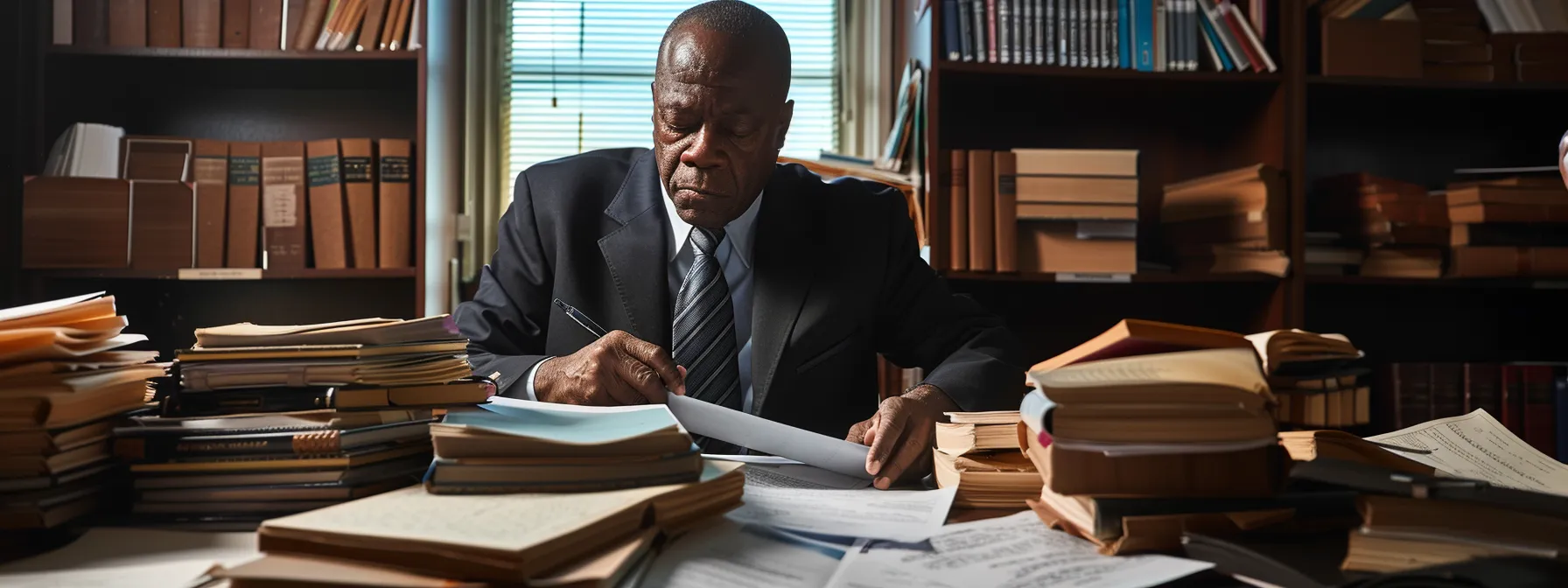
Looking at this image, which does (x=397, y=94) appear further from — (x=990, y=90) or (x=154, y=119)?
(x=990, y=90)

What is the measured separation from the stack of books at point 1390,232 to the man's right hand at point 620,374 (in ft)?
6.65

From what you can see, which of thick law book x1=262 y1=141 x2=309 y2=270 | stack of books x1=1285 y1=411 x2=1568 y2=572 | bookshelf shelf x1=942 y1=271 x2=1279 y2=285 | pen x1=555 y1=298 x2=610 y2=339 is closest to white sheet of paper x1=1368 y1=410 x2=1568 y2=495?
stack of books x1=1285 y1=411 x2=1568 y2=572

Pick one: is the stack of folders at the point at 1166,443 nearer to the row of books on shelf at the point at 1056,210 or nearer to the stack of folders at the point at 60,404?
the stack of folders at the point at 60,404

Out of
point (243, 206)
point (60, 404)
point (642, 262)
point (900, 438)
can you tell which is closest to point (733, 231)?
point (642, 262)

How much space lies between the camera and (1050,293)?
9.53 feet

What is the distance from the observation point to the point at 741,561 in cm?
69

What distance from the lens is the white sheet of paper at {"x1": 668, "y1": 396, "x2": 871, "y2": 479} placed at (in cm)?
108

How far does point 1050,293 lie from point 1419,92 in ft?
3.62

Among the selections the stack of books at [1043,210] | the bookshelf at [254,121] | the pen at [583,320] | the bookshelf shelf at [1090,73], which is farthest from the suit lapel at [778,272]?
the bookshelf at [254,121]

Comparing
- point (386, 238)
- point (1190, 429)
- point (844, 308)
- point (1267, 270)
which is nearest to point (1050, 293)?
point (1267, 270)

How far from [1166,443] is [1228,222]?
213 centimetres

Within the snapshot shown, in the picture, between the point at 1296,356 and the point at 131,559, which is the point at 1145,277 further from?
the point at 131,559

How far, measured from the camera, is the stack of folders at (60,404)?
30.2 inches

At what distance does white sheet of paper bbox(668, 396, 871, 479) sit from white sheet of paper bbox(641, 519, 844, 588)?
1.01 feet
